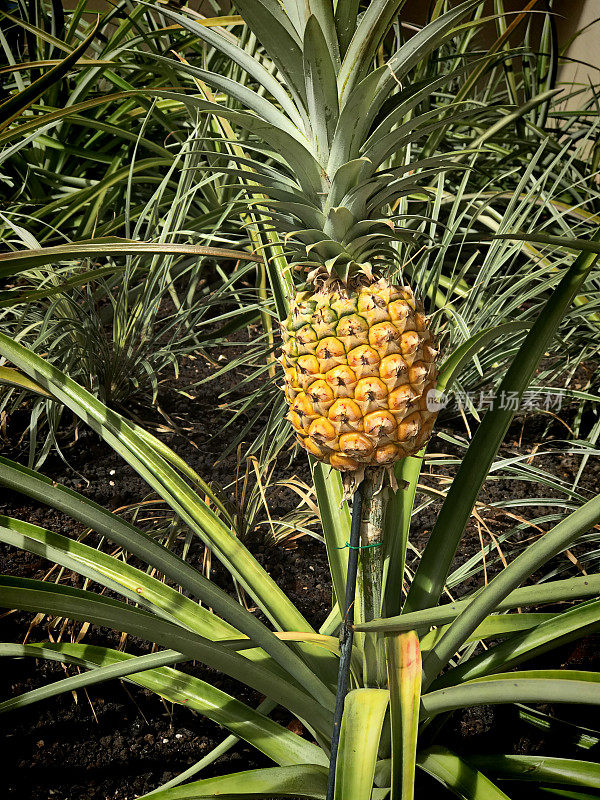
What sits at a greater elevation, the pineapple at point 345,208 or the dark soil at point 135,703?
the pineapple at point 345,208

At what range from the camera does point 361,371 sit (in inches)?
24.6

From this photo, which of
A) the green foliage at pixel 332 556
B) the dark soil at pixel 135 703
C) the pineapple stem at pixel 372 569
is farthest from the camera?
the dark soil at pixel 135 703

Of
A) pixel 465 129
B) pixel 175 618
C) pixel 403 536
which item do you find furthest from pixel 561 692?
pixel 465 129

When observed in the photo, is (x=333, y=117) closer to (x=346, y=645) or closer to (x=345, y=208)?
(x=345, y=208)

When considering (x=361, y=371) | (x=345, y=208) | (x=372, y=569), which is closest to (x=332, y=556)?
(x=372, y=569)

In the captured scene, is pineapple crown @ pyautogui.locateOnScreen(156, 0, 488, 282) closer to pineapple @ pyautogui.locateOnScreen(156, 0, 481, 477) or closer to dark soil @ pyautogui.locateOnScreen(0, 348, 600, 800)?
pineapple @ pyautogui.locateOnScreen(156, 0, 481, 477)

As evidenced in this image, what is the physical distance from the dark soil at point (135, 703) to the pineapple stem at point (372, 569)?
0.22m

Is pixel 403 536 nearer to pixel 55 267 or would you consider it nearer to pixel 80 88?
pixel 55 267

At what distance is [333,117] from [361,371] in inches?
10.7

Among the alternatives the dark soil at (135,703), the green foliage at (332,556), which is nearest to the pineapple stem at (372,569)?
the green foliage at (332,556)

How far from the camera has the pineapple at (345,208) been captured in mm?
622

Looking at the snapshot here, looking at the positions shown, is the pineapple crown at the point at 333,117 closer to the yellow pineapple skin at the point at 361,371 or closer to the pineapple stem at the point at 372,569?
the yellow pineapple skin at the point at 361,371

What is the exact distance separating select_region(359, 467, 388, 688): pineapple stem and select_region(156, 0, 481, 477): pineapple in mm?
43

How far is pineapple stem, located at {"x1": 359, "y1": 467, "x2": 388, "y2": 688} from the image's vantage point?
0.71 meters
